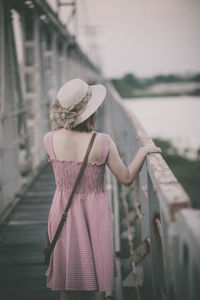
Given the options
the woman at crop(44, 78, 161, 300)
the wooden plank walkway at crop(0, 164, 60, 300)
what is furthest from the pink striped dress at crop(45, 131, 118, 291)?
the wooden plank walkway at crop(0, 164, 60, 300)

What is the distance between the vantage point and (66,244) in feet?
7.26

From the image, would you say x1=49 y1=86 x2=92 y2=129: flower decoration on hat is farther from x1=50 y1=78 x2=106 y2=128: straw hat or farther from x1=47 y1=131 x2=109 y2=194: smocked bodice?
x1=47 y1=131 x2=109 y2=194: smocked bodice

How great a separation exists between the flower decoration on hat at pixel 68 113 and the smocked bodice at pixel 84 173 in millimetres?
165

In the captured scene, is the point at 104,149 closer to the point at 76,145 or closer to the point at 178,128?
the point at 76,145

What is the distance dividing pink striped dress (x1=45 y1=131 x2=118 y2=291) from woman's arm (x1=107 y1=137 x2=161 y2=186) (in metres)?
0.04

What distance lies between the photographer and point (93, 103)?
219 centimetres

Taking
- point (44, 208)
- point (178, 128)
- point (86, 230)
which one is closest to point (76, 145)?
point (86, 230)

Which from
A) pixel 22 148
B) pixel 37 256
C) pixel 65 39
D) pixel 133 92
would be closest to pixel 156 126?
pixel 65 39

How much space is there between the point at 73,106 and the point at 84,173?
38 cm

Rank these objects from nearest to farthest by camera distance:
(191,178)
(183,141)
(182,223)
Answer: (182,223), (191,178), (183,141)

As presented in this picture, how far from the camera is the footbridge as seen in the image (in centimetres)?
143

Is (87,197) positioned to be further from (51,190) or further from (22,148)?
(22,148)

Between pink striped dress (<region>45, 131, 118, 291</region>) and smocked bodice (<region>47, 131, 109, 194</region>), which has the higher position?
smocked bodice (<region>47, 131, 109, 194</region>)

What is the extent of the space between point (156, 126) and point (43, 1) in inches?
1532
